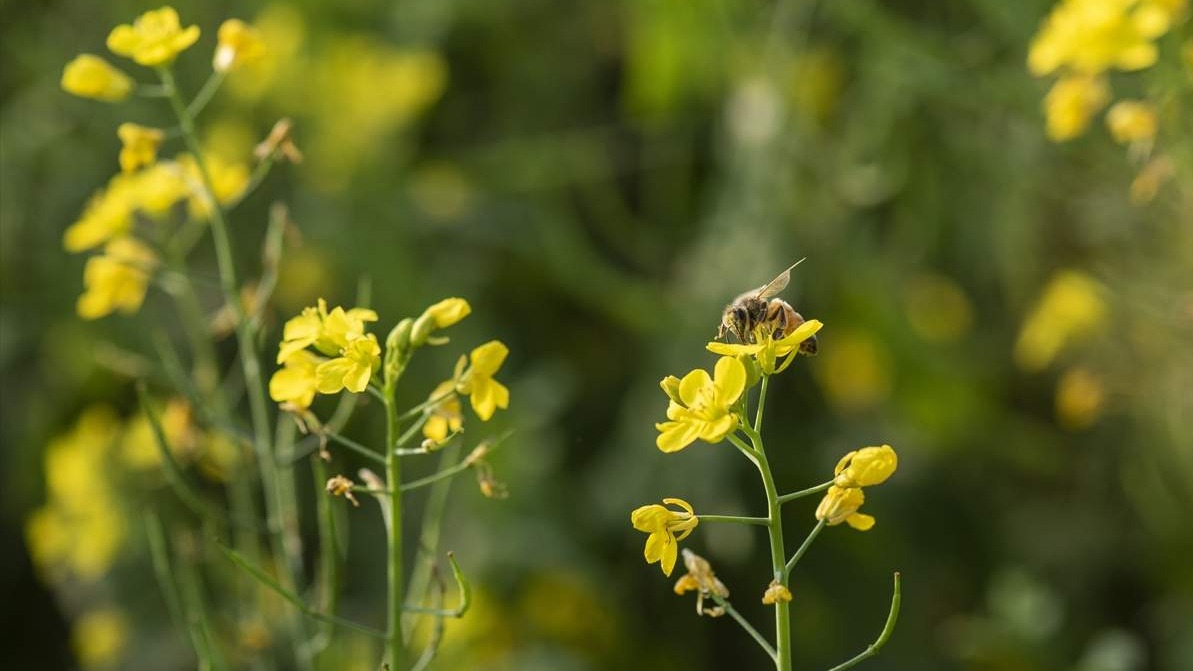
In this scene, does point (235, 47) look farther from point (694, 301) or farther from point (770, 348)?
point (694, 301)

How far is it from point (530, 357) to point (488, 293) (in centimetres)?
16

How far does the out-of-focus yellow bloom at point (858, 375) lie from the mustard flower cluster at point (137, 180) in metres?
1.59

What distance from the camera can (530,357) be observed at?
2844mm

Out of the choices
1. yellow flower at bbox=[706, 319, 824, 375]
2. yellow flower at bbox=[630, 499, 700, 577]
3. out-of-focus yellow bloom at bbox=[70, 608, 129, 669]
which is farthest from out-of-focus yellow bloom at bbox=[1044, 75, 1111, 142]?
out-of-focus yellow bloom at bbox=[70, 608, 129, 669]

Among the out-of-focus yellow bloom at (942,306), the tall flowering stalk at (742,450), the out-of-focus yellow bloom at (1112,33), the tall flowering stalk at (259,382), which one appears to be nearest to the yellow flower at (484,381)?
the tall flowering stalk at (259,382)

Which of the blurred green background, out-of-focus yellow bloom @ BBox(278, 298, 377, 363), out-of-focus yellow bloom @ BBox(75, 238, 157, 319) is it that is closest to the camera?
out-of-focus yellow bloom @ BBox(278, 298, 377, 363)

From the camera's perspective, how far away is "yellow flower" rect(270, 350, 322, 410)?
0.95 metres

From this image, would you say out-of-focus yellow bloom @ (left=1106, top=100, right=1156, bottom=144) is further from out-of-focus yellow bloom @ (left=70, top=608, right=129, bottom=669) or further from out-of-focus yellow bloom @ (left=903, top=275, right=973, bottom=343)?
out-of-focus yellow bloom @ (left=70, top=608, right=129, bottom=669)

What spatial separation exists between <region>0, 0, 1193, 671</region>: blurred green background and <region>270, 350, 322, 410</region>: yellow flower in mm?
1177

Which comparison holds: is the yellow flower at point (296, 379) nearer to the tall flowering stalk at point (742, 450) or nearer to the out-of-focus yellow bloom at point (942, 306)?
the tall flowering stalk at point (742, 450)

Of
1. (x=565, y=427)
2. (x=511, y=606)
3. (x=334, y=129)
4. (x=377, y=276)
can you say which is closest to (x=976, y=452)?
(x=565, y=427)

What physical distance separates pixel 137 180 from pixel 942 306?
1.90 m

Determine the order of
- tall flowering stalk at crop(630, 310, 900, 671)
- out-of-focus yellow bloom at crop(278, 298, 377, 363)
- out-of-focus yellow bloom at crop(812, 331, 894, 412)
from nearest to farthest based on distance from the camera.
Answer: tall flowering stalk at crop(630, 310, 900, 671) < out-of-focus yellow bloom at crop(278, 298, 377, 363) < out-of-focus yellow bloom at crop(812, 331, 894, 412)

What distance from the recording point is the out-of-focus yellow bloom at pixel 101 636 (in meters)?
2.20
